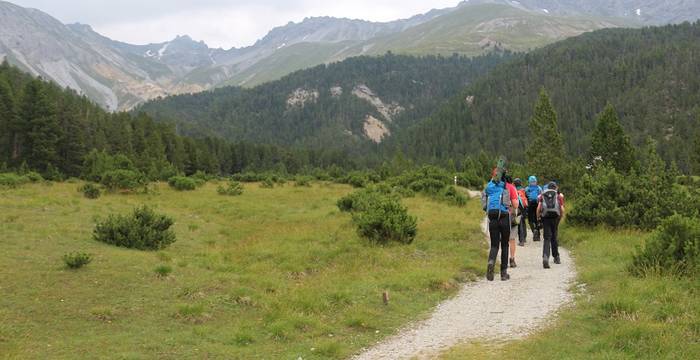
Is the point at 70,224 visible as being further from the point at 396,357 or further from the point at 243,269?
the point at 396,357

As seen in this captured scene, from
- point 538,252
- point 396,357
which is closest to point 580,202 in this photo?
point 538,252

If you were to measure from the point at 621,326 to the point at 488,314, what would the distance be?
2652mm

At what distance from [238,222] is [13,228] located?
457 inches

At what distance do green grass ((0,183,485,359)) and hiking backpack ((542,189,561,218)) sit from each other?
2562 mm

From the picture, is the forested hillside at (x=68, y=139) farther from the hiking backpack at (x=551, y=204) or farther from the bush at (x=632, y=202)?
the hiking backpack at (x=551, y=204)

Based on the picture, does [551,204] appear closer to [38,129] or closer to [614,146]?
[614,146]

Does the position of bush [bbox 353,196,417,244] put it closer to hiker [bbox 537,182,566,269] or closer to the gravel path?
the gravel path

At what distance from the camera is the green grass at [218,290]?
873 centimetres

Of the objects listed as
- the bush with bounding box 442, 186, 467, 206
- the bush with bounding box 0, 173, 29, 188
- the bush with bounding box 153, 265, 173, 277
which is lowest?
the bush with bounding box 442, 186, 467, 206

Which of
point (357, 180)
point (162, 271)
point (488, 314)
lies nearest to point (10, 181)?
point (162, 271)

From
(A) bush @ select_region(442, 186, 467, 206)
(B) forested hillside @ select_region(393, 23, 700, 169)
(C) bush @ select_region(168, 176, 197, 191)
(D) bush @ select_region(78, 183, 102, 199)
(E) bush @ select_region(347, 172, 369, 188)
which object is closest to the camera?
(D) bush @ select_region(78, 183, 102, 199)

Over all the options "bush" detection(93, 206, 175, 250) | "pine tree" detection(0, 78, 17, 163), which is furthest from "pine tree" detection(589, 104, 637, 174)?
"pine tree" detection(0, 78, 17, 163)

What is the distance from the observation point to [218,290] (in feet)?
39.9

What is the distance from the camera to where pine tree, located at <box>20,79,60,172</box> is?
56.3m
